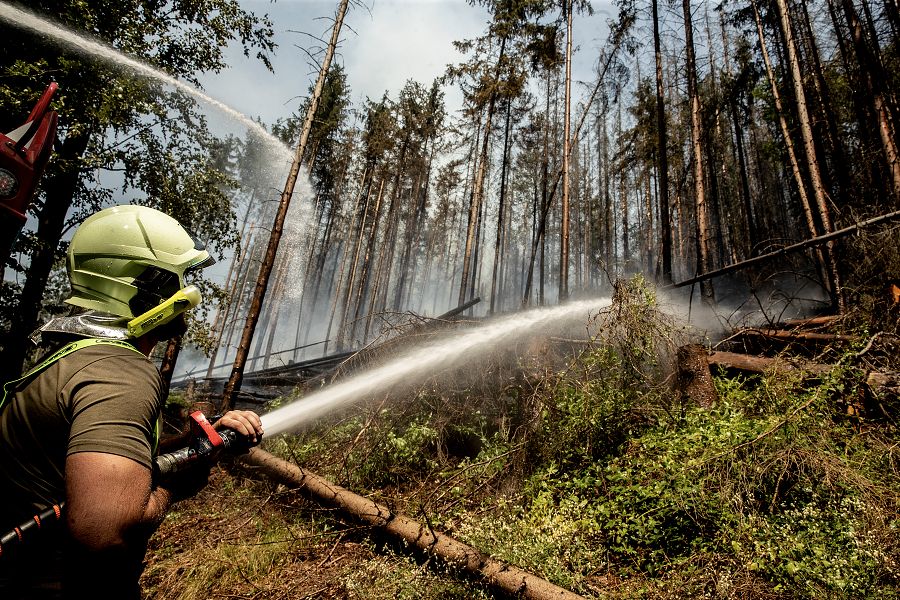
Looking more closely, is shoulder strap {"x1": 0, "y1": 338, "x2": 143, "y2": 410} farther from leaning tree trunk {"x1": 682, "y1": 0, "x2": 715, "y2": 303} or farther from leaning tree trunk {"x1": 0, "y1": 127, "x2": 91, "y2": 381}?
leaning tree trunk {"x1": 682, "y1": 0, "x2": 715, "y2": 303}

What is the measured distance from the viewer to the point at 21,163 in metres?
3.09

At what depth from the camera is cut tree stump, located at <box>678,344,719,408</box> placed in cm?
549

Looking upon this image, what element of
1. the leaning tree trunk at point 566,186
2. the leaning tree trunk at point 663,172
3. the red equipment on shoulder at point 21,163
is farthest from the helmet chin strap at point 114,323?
the leaning tree trunk at point 566,186

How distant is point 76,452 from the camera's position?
3.68 ft

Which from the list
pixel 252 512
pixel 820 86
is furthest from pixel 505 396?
pixel 820 86

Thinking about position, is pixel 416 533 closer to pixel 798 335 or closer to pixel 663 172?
pixel 798 335

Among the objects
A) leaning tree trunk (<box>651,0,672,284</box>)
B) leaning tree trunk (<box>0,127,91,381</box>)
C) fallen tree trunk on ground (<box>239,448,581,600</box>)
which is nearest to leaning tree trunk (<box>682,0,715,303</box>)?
leaning tree trunk (<box>651,0,672,284</box>)

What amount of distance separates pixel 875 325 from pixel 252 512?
908cm

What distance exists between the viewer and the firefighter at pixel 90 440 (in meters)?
1.11

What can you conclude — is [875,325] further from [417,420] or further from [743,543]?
[417,420]

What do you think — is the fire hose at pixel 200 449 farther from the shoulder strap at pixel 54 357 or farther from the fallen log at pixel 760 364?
the fallen log at pixel 760 364

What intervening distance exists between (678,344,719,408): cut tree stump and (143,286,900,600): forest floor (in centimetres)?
12

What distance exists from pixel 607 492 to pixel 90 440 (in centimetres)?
485

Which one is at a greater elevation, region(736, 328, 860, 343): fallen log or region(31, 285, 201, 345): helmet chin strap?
region(736, 328, 860, 343): fallen log
